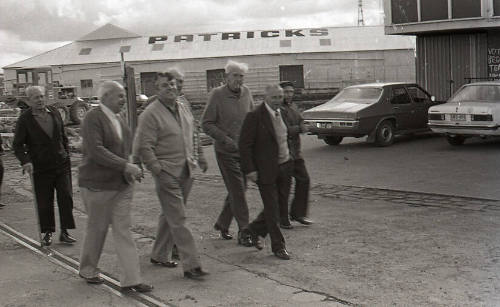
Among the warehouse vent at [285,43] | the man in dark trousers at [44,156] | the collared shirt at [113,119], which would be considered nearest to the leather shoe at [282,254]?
the collared shirt at [113,119]

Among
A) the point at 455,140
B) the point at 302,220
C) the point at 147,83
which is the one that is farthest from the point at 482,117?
the point at 147,83

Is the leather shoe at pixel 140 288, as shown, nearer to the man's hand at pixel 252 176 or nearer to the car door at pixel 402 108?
the man's hand at pixel 252 176

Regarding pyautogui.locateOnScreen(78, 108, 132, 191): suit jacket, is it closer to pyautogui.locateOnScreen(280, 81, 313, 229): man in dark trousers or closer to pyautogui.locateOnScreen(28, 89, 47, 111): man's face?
pyautogui.locateOnScreen(28, 89, 47, 111): man's face

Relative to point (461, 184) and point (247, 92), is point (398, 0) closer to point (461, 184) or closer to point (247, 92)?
point (461, 184)

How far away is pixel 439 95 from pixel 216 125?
1547 centimetres

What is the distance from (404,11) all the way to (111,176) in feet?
51.3

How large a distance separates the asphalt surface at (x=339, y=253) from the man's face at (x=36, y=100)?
156 cm

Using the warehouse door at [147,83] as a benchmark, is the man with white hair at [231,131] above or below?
below

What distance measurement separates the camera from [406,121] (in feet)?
55.9

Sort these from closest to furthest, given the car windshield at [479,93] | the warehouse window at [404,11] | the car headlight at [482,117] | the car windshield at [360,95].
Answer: the car headlight at [482,117]
the car windshield at [479,93]
the car windshield at [360,95]
the warehouse window at [404,11]

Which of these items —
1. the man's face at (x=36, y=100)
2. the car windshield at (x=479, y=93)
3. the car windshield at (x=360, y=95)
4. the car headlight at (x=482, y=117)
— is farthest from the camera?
the car windshield at (x=360, y=95)

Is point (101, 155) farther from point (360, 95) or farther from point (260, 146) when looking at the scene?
point (360, 95)

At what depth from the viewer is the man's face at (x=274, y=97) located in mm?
6754

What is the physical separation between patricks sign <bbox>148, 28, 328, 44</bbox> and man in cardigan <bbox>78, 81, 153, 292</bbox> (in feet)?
155
